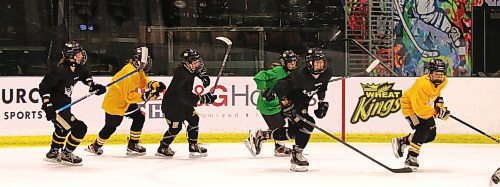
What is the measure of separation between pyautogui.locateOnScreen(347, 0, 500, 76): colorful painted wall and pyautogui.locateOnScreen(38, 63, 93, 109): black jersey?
503 centimetres

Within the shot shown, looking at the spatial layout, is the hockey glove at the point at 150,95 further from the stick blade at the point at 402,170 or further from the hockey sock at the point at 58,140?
the stick blade at the point at 402,170

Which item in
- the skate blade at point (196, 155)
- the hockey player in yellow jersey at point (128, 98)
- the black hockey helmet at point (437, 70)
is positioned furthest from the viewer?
the skate blade at point (196, 155)

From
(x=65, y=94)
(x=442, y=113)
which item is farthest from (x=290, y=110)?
(x=65, y=94)

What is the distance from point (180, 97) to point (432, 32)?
512cm

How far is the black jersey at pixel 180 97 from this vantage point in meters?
7.19

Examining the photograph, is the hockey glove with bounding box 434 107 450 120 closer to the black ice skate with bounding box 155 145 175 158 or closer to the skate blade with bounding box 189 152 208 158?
the skate blade with bounding box 189 152 208 158

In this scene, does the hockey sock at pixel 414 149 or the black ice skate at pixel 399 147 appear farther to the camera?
the black ice skate at pixel 399 147

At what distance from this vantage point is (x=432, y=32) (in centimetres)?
1129

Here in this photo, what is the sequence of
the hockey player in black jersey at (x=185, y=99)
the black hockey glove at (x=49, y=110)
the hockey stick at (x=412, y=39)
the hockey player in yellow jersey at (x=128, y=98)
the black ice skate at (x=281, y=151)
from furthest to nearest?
the hockey stick at (x=412, y=39) → the black ice skate at (x=281, y=151) → the hockey player in yellow jersey at (x=128, y=98) → the hockey player in black jersey at (x=185, y=99) → the black hockey glove at (x=49, y=110)

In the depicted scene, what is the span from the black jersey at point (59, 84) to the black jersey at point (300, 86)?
167cm

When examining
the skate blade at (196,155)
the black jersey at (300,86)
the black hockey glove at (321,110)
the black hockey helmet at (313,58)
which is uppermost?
the black hockey helmet at (313,58)

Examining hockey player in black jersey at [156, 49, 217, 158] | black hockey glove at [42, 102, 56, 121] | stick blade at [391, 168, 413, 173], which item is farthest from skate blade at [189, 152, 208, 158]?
stick blade at [391, 168, 413, 173]

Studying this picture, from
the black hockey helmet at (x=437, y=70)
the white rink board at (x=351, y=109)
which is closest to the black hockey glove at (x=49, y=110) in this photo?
the white rink board at (x=351, y=109)

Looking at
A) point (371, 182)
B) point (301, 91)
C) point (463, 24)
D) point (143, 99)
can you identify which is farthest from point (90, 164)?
point (463, 24)
